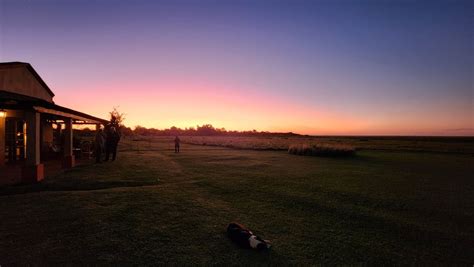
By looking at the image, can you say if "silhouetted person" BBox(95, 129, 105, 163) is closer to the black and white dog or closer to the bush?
the black and white dog

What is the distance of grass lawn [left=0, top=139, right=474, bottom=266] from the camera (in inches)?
166

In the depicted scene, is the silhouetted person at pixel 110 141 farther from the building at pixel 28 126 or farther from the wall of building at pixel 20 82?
the wall of building at pixel 20 82

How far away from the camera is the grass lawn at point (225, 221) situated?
422cm

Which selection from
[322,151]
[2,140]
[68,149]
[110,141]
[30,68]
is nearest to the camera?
[2,140]

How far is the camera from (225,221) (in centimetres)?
577

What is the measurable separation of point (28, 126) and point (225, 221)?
775 centimetres

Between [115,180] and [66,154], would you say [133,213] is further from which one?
[66,154]

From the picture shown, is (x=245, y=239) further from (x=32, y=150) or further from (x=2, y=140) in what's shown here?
(x=2, y=140)

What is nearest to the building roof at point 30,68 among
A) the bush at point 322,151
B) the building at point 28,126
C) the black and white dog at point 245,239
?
the building at point 28,126

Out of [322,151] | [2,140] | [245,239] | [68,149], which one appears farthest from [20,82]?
[322,151]

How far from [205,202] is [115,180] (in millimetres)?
4523

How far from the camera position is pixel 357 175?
12352 millimetres

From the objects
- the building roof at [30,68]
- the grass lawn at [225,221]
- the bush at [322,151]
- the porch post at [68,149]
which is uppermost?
the building roof at [30,68]

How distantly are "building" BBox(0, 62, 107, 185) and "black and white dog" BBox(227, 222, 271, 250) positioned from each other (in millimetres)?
7914
